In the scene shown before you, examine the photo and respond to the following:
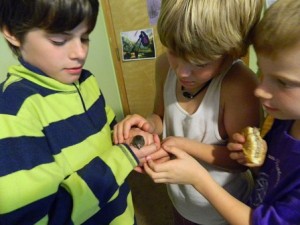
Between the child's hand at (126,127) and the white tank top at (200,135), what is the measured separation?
8 centimetres

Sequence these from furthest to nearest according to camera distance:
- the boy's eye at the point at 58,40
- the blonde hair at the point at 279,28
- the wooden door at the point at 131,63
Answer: the wooden door at the point at 131,63
the boy's eye at the point at 58,40
the blonde hair at the point at 279,28

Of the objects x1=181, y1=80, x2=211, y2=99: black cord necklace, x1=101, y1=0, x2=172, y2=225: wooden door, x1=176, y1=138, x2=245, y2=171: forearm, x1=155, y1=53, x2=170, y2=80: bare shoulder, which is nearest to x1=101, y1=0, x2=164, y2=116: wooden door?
x1=101, y1=0, x2=172, y2=225: wooden door

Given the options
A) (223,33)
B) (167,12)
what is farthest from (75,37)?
(223,33)

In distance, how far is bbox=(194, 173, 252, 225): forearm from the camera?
0.62 meters

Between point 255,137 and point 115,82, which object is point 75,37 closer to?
point 255,137

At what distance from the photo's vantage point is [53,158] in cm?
60

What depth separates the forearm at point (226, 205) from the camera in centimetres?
62

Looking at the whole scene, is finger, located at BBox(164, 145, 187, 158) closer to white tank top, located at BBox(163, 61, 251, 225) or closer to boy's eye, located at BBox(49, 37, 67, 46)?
white tank top, located at BBox(163, 61, 251, 225)

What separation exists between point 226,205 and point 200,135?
21cm

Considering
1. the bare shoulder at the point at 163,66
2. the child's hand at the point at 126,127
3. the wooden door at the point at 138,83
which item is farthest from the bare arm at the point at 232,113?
the wooden door at the point at 138,83

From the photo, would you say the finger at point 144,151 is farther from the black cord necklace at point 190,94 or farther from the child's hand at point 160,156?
the black cord necklace at point 190,94

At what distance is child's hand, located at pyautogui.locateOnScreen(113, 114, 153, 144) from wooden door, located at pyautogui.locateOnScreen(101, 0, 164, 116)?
1.18 metres

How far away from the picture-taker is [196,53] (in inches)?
25.7


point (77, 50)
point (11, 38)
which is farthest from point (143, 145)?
point (11, 38)
